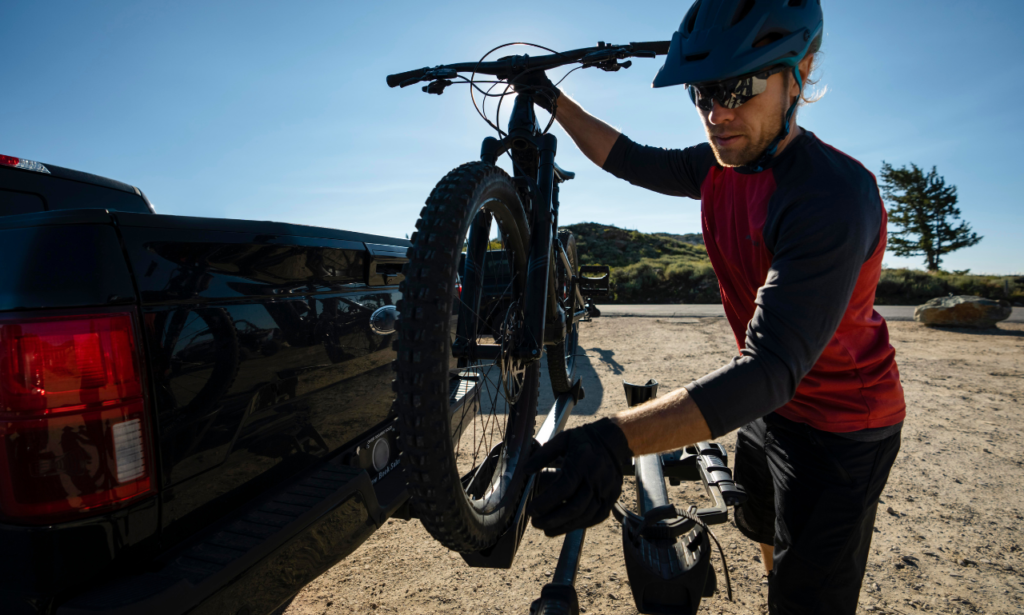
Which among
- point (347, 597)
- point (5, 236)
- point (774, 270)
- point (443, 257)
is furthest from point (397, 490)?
point (774, 270)

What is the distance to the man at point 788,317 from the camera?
121 cm

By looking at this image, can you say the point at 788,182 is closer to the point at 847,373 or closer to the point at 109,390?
the point at 847,373

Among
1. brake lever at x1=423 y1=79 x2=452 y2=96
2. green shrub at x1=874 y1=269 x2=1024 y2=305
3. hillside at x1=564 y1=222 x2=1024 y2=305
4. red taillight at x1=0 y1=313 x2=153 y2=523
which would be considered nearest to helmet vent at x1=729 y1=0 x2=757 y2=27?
brake lever at x1=423 y1=79 x2=452 y2=96

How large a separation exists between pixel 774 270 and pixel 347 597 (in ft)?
7.54

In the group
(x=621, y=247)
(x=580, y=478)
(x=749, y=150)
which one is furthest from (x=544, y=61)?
(x=621, y=247)

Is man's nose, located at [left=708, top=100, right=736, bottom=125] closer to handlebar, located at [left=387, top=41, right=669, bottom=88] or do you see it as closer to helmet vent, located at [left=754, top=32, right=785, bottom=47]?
helmet vent, located at [left=754, top=32, right=785, bottom=47]

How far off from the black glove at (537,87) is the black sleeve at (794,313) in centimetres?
158

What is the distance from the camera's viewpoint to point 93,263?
119 cm

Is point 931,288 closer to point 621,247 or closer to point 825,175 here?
point 621,247

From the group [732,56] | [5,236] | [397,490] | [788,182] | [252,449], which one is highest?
[732,56]

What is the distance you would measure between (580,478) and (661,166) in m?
1.80

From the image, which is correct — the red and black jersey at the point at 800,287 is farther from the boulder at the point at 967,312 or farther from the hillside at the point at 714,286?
the hillside at the point at 714,286

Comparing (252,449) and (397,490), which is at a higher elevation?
(252,449)

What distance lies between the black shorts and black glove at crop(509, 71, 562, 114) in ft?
6.30
